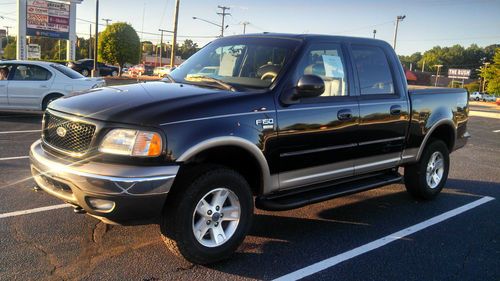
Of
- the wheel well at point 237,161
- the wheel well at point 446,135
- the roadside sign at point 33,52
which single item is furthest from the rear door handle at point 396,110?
the roadside sign at point 33,52

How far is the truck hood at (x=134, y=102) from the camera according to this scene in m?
3.47

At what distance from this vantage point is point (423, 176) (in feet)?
19.6

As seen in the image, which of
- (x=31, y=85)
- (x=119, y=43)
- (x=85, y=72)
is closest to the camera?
(x=31, y=85)

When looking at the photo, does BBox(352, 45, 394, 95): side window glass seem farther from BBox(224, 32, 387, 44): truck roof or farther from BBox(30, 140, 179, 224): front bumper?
BBox(30, 140, 179, 224): front bumper

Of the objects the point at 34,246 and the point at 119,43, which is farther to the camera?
the point at 119,43

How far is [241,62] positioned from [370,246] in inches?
87.2

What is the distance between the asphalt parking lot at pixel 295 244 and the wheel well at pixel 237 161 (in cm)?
60

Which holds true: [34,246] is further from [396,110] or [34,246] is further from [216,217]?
[396,110]

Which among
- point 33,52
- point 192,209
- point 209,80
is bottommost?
point 192,209

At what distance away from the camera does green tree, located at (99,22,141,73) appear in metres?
43.7

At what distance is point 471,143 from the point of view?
40.6 feet

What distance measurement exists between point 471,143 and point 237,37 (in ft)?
30.9

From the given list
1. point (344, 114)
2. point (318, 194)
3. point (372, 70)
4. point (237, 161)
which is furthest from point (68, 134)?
point (372, 70)

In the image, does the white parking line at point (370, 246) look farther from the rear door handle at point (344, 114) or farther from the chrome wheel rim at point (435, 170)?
the rear door handle at point (344, 114)
